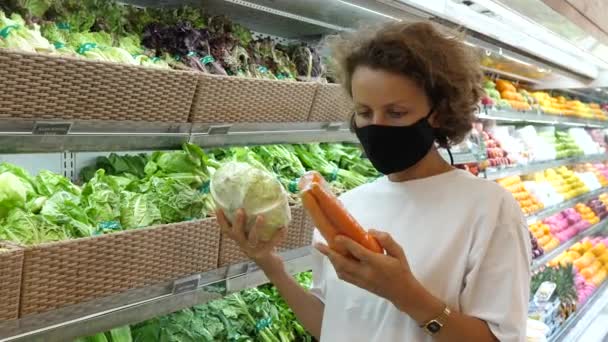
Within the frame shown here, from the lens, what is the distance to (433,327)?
4.29 ft

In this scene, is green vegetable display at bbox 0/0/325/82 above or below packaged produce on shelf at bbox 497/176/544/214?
above

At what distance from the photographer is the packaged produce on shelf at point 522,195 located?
4816 millimetres

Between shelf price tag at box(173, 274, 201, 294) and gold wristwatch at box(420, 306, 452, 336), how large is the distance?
0.84m

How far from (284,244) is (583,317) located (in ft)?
12.1

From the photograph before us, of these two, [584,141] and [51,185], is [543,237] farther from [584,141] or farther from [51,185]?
[51,185]

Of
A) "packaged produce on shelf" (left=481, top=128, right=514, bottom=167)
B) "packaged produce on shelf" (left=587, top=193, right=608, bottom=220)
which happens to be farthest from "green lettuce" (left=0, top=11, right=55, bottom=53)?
"packaged produce on shelf" (left=587, top=193, right=608, bottom=220)

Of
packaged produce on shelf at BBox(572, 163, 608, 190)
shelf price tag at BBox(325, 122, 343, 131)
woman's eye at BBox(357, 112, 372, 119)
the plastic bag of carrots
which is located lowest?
packaged produce on shelf at BBox(572, 163, 608, 190)

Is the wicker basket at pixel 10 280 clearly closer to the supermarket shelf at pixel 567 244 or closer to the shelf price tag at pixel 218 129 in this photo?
the shelf price tag at pixel 218 129

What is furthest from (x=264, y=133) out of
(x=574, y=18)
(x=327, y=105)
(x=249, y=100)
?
(x=574, y=18)

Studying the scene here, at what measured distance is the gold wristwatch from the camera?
1299mm

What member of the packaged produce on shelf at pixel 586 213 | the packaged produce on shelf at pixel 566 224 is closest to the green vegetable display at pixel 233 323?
the packaged produce on shelf at pixel 566 224

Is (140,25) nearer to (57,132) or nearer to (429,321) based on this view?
(57,132)

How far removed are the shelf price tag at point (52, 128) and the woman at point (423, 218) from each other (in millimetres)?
526

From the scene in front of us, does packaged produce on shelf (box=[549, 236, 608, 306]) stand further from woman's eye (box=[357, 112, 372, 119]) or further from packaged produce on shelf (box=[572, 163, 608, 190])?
woman's eye (box=[357, 112, 372, 119])
